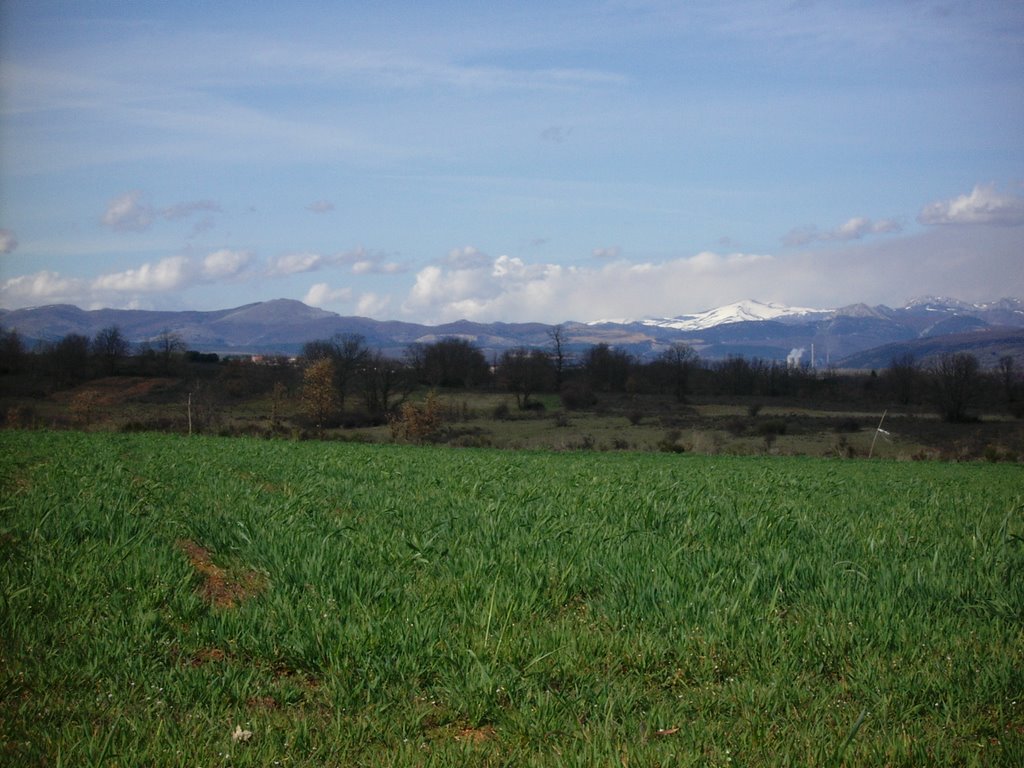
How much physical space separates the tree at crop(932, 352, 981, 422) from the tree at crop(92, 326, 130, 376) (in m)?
85.5

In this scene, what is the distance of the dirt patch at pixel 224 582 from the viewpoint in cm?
659

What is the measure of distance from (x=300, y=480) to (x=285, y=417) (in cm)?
5911

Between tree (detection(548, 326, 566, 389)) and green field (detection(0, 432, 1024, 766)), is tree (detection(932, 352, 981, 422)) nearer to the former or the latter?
tree (detection(548, 326, 566, 389))

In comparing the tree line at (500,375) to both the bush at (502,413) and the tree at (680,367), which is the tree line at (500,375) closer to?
the tree at (680,367)

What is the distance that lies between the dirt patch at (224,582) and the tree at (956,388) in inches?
3487

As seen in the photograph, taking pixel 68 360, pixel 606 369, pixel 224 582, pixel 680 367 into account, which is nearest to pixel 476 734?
pixel 224 582

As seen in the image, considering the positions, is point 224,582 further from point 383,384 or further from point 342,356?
point 342,356

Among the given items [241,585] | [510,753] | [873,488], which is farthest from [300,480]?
A: [873,488]

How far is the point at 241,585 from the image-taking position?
6945 millimetres

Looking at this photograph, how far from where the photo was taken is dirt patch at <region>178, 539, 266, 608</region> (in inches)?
260

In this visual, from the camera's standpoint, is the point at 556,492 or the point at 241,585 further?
the point at 556,492

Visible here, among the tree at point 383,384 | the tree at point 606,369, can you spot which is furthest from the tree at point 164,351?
the tree at point 606,369

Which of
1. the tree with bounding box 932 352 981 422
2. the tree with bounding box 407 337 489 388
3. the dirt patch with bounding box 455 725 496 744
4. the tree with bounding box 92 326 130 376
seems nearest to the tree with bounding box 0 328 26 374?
the tree with bounding box 92 326 130 376

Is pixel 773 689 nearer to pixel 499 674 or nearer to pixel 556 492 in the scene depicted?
pixel 499 674
